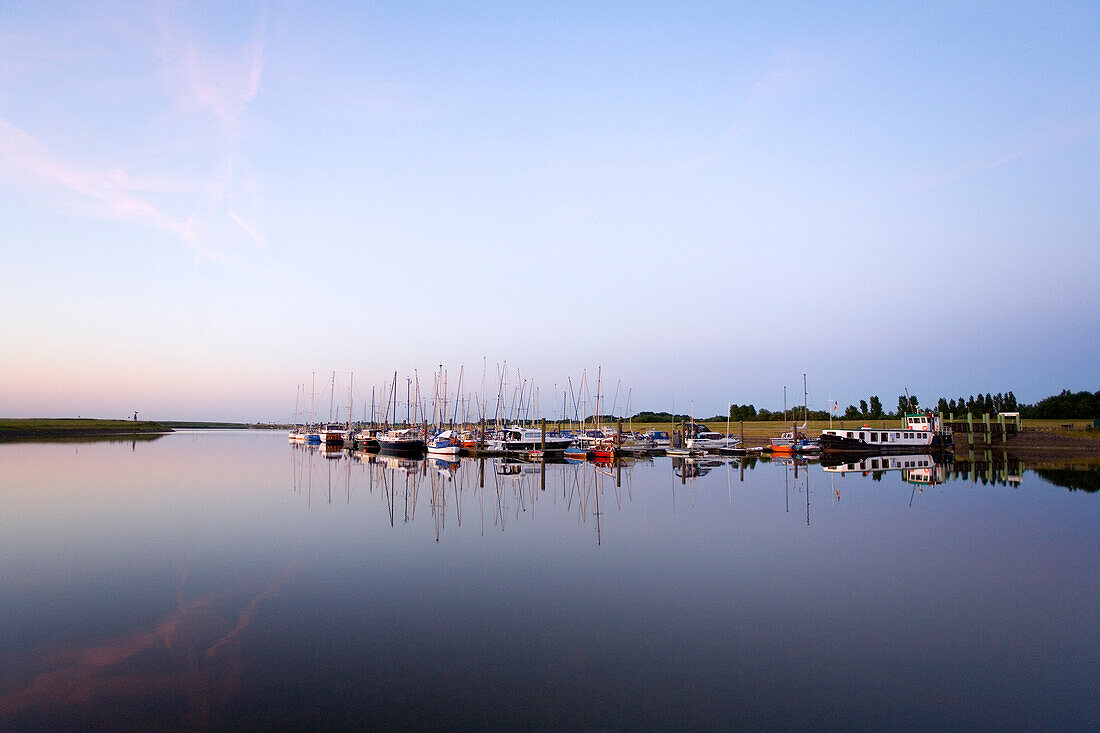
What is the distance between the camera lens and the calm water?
10.0m

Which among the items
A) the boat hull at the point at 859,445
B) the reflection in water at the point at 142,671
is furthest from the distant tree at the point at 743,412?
the reflection in water at the point at 142,671

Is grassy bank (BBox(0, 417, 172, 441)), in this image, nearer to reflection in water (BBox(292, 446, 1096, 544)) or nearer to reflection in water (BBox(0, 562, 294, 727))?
reflection in water (BBox(292, 446, 1096, 544))

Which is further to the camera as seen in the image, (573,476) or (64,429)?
(64,429)

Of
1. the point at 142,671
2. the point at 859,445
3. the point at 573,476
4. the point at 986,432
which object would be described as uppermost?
the point at 986,432

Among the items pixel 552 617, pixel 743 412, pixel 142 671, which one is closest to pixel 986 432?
pixel 743 412

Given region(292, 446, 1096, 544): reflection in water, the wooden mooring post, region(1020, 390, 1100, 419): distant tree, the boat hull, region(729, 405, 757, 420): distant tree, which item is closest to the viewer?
region(292, 446, 1096, 544): reflection in water

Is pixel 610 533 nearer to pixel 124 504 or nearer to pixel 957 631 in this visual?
pixel 957 631

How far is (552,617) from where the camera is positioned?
47.2 feet

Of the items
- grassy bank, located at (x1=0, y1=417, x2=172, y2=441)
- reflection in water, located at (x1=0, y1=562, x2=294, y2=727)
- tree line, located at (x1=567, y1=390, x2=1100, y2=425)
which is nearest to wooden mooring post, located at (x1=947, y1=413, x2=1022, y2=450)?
tree line, located at (x1=567, y1=390, x2=1100, y2=425)

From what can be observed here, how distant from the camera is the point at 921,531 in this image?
82.2 ft

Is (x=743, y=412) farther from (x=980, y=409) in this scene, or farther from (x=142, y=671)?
(x=142, y=671)

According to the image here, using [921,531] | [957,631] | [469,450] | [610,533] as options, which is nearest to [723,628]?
[957,631]

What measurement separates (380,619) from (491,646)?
121 inches

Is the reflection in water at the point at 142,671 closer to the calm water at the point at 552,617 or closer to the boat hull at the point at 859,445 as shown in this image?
the calm water at the point at 552,617
